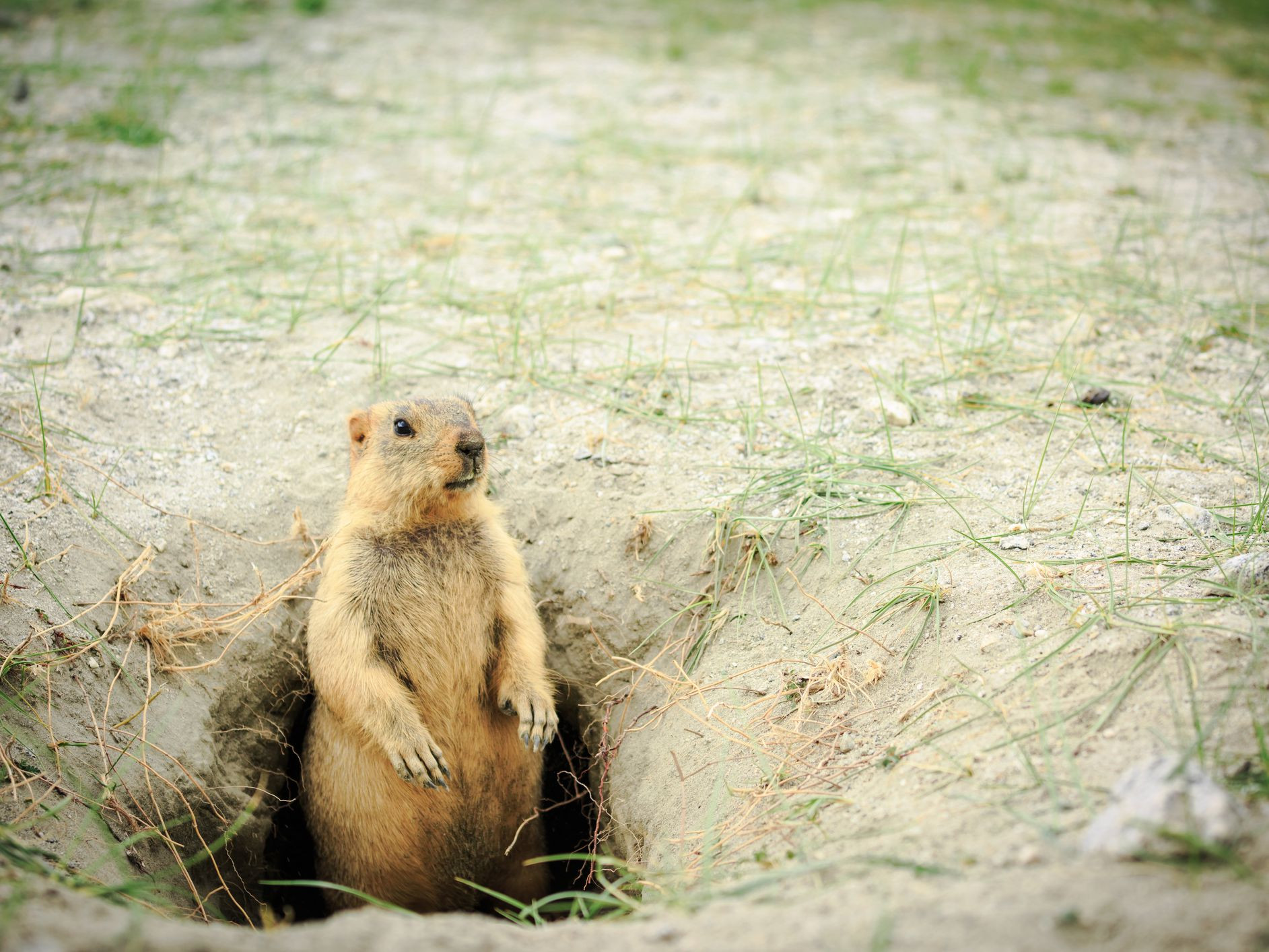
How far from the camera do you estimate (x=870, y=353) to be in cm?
495

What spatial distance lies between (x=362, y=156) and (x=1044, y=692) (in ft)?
20.0

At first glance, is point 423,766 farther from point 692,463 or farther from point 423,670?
point 692,463

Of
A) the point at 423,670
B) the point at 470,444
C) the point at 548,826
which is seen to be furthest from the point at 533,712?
the point at 548,826

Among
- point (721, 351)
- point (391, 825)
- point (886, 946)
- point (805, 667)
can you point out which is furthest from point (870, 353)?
point (886, 946)

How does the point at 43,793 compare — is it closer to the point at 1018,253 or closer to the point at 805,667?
the point at 805,667

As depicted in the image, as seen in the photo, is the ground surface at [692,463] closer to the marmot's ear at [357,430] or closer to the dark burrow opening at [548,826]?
the dark burrow opening at [548,826]

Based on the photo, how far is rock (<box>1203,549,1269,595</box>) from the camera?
9.36ft

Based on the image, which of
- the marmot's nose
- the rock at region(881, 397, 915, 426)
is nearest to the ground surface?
the rock at region(881, 397, 915, 426)

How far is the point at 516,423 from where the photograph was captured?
463 cm

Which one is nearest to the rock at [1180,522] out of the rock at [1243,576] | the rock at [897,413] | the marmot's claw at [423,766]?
the rock at [1243,576]

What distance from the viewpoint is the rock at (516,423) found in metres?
4.59

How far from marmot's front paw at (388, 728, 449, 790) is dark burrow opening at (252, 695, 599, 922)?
27.2 inches

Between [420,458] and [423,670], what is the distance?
0.81 meters

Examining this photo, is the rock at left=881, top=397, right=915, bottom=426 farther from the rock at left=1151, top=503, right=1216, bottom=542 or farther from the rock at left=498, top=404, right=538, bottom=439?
the rock at left=498, top=404, right=538, bottom=439
